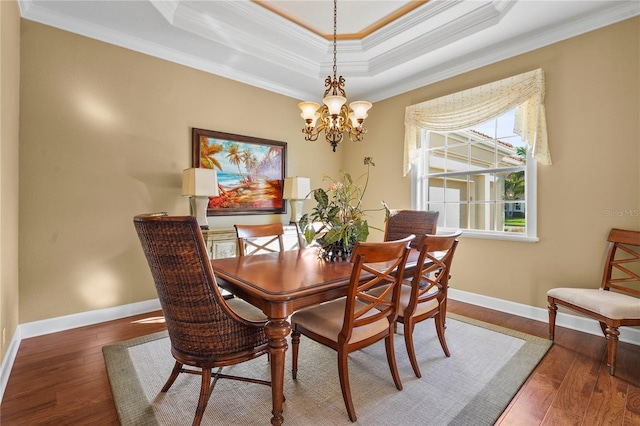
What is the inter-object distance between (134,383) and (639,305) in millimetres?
3380

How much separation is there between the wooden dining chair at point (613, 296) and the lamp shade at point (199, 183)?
3314mm

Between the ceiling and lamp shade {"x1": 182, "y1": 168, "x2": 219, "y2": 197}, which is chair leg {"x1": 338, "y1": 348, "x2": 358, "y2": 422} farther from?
the ceiling

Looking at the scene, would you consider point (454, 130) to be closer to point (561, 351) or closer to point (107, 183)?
point (561, 351)

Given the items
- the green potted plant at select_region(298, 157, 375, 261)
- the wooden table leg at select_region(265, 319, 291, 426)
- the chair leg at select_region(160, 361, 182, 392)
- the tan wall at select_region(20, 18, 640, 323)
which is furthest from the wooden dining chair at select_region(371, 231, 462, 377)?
the tan wall at select_region(20, 18, 640, 323)

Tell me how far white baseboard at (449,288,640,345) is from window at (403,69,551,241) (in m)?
0.71

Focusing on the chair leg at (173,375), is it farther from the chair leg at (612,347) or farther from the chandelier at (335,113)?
the chair leg at (612,347)

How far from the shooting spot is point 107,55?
9.61ft

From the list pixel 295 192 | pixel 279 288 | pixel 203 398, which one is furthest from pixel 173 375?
pixel 295 192

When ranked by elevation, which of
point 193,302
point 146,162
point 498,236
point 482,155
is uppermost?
point 482,155

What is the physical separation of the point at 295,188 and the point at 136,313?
222 centimetres

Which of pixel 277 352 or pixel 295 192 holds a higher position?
pixel 295 192

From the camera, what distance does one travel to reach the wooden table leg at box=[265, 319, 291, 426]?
1.44 metres

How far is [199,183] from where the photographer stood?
10.4 ft

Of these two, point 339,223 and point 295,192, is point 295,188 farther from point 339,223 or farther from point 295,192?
point 339,223
